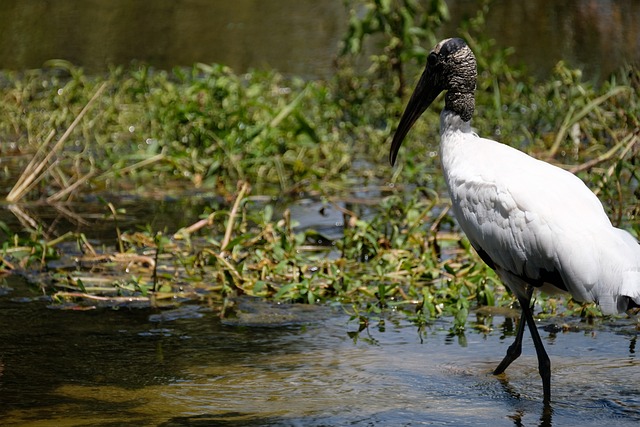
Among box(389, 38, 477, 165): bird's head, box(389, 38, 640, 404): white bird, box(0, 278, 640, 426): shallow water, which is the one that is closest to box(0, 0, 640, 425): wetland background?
box(0, 278, 640, 426): shallow water

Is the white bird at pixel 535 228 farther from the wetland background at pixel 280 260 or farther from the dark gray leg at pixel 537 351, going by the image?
the wetland background at pixel 280 260

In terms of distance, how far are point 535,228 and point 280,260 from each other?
199 centimetres

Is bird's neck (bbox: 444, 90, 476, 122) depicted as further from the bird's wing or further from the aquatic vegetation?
the aquatic vegetation

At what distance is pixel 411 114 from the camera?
5.88 metres

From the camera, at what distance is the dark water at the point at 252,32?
1405 cm

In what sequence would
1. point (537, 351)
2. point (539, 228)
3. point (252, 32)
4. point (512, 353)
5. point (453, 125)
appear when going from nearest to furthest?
1. point (539, 228)
2. point (537, 351)
3. point (512, 353)
4. point (453, 125)
5. point (252, 32)

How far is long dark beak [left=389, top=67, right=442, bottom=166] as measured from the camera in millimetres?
5711

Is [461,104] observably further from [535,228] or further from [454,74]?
[535,228]

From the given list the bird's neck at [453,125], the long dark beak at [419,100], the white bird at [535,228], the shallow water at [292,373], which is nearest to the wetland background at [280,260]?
the shallow water at [292,373]

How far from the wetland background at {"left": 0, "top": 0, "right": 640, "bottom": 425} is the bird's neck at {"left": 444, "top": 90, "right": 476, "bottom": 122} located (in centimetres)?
93

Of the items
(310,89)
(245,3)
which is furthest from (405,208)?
(245,3)

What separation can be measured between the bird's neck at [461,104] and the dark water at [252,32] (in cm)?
750

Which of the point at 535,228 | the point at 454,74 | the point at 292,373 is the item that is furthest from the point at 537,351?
the point at 454,74

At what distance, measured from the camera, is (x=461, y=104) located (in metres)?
5.47
